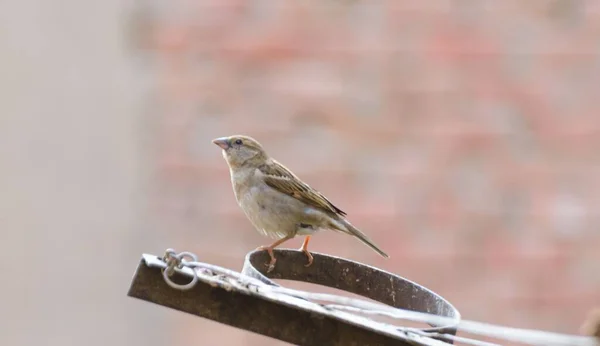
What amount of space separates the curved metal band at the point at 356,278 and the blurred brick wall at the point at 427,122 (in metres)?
1.22

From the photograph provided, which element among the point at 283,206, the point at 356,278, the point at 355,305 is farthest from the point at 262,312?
the point at 283,206

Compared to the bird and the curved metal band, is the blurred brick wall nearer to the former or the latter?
the bird

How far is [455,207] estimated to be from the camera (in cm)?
274

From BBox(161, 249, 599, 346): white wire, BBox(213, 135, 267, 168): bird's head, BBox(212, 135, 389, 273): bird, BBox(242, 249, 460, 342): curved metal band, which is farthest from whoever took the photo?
BBox(213, 135, 267, 168): bird's head

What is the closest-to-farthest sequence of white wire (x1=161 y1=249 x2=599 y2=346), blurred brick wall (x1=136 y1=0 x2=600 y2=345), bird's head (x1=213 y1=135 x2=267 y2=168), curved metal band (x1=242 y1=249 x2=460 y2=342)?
white wire (x1=161 y1=249 x2=599 y2=346), curved metal band (x1=242 y1=249 x2=460 y2=342), bird's head (x1=213 y1=135 x2=267 y2=168), blurred brick wall (x1=136 y1=0 x2=600 y2=345)

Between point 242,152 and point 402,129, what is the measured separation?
678 millimetres

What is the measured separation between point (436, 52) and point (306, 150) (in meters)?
0.45

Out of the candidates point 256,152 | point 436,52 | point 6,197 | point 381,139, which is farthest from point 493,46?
point 6,197

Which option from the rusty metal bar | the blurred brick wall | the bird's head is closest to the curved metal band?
the rusty metal bar

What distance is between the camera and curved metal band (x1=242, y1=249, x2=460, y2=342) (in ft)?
4.28

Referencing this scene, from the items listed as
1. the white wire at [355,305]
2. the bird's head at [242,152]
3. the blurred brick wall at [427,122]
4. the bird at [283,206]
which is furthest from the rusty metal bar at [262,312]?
the blurred brick wall at [427,122]

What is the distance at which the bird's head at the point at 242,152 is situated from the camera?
2.19 m

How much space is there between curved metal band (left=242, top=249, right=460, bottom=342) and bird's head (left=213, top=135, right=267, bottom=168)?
661 mm

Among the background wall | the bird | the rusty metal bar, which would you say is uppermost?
the background wall
